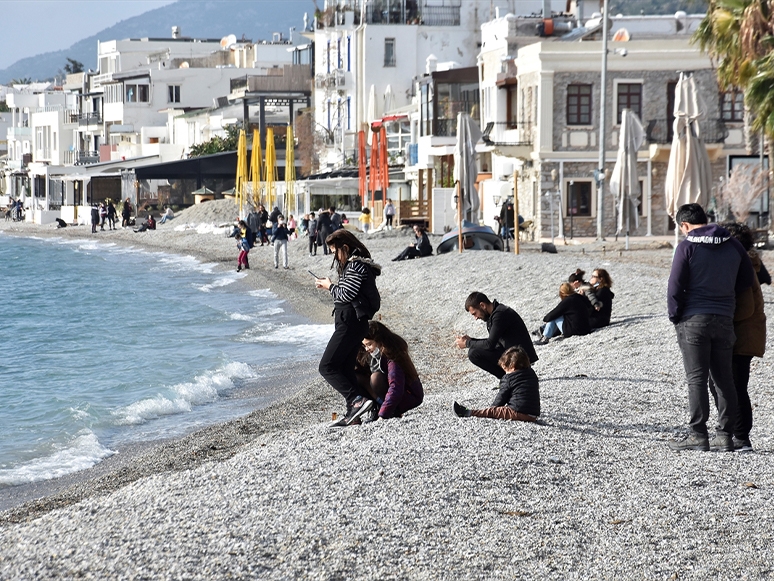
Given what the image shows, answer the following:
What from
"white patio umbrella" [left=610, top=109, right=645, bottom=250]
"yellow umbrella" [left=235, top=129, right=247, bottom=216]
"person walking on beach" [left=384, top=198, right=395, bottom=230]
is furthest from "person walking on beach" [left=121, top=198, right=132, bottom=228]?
"white patio umbrella" [left=610, top=109, right=645, bottom=250]

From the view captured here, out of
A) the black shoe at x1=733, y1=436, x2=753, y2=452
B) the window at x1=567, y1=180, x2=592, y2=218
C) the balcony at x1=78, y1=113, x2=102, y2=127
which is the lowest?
the black shoe at x1=733, y1=436, x2=753, y2=452

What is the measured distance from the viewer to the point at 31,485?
1099 centimetres

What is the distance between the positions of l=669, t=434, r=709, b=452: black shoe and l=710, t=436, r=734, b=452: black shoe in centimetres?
6

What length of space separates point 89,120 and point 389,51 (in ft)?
121

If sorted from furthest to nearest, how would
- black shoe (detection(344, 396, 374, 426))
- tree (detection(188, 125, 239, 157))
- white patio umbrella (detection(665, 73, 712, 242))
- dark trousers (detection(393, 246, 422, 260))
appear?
tree (detection(188, 125, 239, 157)), dark trousers (detection(393, 246, 422, 260)), white patio umbrella (detection(665, 73, 712, 242)), black shoe (detection(344, 396, 374, 426))

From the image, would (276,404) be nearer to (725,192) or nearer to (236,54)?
(725,192)

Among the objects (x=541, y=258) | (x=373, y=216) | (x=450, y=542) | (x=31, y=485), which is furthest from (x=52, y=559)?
(x=373, y=216)

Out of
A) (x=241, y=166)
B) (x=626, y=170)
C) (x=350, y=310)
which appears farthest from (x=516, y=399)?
(x=241, y=166)

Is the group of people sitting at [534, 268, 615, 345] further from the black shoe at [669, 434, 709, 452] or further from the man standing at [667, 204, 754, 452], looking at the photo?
the man standing at [667, 204, 754, 452]

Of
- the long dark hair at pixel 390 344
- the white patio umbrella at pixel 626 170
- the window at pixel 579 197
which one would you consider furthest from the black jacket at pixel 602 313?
the window at pixel 579 197

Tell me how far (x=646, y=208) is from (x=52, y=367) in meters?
17.9

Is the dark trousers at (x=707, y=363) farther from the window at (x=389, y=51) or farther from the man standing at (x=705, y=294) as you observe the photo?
the window at (x=389, y=51)

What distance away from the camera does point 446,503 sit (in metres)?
6.54

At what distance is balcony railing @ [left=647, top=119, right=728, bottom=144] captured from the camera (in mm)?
31734
